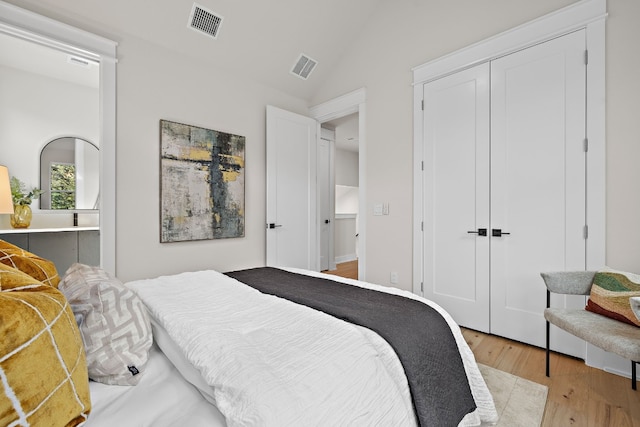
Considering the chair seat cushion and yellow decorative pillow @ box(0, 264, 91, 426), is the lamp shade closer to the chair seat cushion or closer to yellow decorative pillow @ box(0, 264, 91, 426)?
yellow decorative pillow @ box(0, 264, 91, 426)

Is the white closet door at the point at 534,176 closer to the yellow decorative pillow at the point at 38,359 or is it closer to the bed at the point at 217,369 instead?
the bed at the point at 217,369

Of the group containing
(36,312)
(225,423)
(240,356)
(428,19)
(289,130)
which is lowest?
(225,423)

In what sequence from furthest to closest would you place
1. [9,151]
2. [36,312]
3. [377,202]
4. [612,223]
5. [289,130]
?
[289,130] < [377,202] < [9,151] < [612,223] < [36,312]

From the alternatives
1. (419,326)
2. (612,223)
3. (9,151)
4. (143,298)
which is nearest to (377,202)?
(612,223)

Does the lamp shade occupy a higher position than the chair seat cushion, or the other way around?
the lamp shade

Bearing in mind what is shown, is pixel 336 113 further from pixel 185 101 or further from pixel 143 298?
pixel 143 298

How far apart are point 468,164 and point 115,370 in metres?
2.86

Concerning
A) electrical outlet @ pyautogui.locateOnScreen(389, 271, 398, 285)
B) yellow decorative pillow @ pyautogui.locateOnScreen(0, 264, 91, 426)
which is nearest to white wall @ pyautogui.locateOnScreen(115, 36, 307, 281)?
electrical outlet @ pyautogui.locateOnScreen(389, 271, 398, 285)

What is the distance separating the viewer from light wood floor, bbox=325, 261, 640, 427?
1.57 metres

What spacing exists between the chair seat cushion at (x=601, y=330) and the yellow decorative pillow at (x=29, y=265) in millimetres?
2495

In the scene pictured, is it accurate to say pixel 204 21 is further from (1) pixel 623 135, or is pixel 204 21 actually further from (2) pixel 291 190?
(1) pixel 623 135

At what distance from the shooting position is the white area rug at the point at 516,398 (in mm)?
1552

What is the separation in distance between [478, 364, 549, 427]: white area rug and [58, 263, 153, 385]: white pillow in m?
1.71

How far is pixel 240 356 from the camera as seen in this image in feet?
2.88
